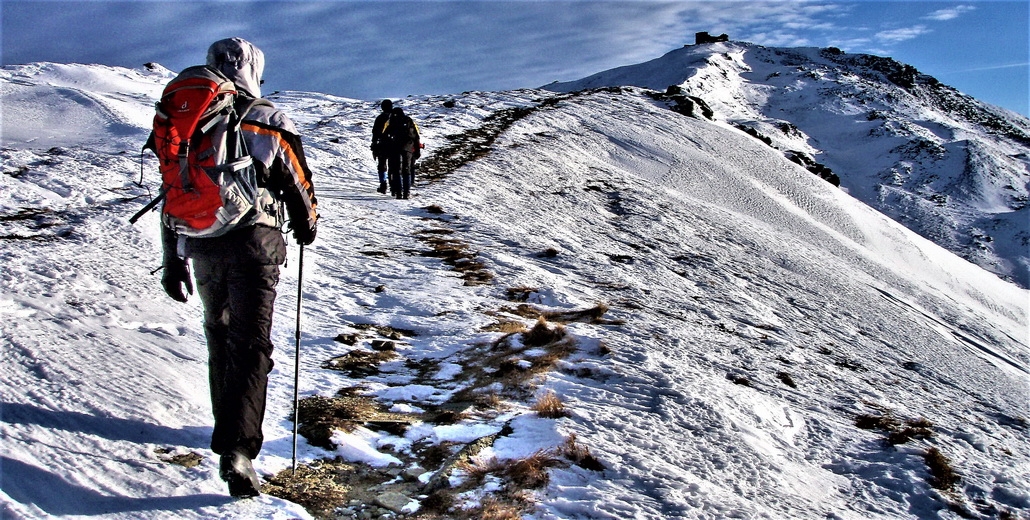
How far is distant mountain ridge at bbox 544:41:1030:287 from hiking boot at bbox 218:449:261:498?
1688 inches

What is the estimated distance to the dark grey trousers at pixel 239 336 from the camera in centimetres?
306

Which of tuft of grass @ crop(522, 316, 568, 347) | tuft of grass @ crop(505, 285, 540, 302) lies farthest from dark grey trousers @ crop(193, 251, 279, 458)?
tuft of grass @ crop(505, 285, 540, 302)

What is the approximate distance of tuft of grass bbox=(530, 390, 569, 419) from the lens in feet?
14.3

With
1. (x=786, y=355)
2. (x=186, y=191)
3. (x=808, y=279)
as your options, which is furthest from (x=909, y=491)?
(x=808, y=279)

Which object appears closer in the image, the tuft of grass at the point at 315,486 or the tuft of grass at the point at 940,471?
the tuft of grass at the point at 315,486

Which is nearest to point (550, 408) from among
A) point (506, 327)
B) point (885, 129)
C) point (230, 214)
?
point (506, 327)

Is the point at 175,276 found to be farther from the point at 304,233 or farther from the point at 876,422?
the point at 876,422

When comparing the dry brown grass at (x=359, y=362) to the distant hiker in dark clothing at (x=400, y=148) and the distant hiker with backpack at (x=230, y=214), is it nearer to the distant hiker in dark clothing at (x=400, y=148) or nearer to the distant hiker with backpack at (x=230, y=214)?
the distant hiker with backpack at (x=230, y=214)

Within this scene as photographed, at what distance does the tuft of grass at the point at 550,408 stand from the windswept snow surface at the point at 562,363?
0.29 ft

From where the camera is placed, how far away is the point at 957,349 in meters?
10.4

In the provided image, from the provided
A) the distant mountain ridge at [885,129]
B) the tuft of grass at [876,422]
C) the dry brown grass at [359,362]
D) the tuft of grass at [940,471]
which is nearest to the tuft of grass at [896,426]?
the tuft of grass at [876,422]

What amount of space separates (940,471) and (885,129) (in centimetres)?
8443

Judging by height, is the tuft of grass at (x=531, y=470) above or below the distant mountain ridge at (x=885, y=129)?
below

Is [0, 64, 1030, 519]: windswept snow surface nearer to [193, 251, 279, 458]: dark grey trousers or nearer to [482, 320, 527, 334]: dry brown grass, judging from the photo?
[482, 320, 527, 334]: dry brown grass
